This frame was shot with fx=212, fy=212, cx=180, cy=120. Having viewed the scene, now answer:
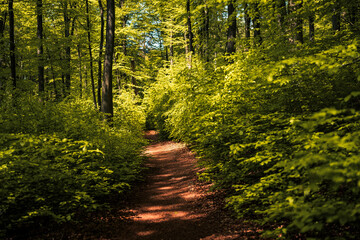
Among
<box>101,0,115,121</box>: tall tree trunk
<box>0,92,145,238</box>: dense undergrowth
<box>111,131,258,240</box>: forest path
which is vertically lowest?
<box>111,131,258,240</box>: forest path

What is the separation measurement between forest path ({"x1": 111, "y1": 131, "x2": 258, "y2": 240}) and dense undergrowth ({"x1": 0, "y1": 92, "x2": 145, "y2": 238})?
0.94m

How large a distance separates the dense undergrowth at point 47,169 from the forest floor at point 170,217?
0.51 metres

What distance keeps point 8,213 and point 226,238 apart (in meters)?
4.28

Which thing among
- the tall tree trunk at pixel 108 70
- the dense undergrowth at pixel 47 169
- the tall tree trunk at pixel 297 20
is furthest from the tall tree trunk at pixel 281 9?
the tall tree trunk at pixel 108 70

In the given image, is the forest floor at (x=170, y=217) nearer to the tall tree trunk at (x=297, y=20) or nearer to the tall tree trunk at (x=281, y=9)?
the tall tree trunk at (x=297, y=20)

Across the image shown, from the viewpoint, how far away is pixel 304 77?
4582 millimetres

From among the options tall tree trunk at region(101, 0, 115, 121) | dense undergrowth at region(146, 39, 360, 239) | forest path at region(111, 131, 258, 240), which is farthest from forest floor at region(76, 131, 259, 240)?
tall tree trunk at region(101, 0, 115, 121)

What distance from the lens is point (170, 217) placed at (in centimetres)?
582

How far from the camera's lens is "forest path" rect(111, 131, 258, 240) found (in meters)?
4.73

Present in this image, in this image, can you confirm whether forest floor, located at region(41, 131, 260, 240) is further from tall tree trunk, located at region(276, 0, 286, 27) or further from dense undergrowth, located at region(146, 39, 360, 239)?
tall tree trunk, located at region(276, 0, 286, 27)

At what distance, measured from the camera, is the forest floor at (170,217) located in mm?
4586

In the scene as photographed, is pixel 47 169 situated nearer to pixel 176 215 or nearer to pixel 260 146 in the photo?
pixel 176 215

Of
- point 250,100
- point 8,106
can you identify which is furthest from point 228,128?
point 8,106

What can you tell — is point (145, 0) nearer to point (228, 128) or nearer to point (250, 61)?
point (250, 61)
